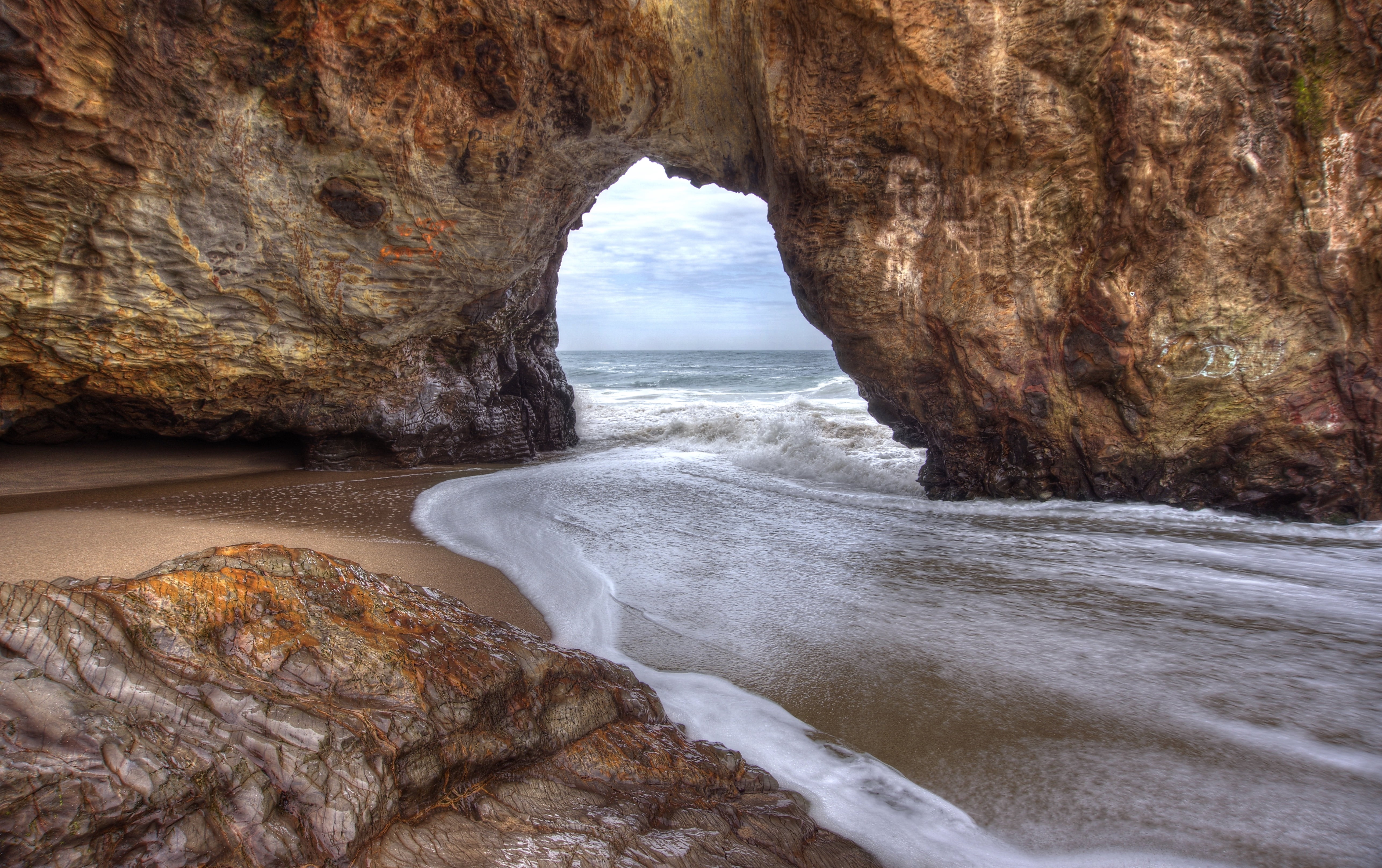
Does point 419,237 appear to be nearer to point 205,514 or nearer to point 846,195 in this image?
point 205,514

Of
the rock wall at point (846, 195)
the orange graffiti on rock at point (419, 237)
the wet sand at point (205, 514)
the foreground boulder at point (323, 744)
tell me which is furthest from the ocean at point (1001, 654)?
the orange graffiti on rock at point (419, 237)

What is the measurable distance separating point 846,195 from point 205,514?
6224 millimetres

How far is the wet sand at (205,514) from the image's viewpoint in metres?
3.76

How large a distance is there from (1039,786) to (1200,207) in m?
5.02

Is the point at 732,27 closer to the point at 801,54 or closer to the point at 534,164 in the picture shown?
the point at 801,54

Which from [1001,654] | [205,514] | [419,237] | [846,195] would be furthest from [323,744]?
[846,195]

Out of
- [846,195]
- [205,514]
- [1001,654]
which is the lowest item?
[1001,654]

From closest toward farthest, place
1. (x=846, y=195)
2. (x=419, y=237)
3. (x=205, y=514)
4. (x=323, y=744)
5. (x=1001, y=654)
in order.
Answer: (x=323, y=744) → (x=1001, y=654) → (x=205, y=514) → (x=846, y=195) → (x=419, y=237)

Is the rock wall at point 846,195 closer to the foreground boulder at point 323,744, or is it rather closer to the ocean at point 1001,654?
the ocean at point 1001,654

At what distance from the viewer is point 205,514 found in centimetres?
514

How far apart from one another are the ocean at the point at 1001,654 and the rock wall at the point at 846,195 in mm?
1053

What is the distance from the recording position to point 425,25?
525 centimetres

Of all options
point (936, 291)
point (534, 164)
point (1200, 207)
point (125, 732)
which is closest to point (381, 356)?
point (534, 164)

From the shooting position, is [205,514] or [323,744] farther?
[205,514]
